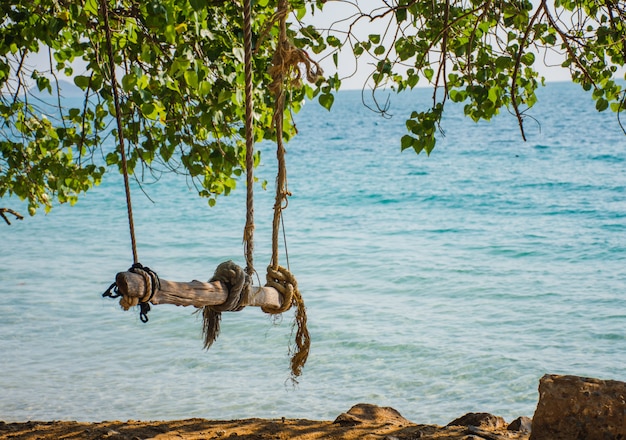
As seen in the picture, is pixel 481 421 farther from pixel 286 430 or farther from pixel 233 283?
pixel 233 283

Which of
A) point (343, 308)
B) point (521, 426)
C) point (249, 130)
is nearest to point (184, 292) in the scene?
point (249, 130)

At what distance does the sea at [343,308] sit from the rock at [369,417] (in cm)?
143

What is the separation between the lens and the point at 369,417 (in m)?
3.85

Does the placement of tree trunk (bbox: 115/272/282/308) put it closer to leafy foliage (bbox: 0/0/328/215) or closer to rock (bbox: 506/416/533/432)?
leafy foliage (bbox: 0/0/328/215)

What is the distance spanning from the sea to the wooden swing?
2.66 ft

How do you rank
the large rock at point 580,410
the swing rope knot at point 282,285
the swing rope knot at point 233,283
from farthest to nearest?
the swing rope knot at point 282,285 < the large rock at point 580,410 < the swing rope knot at point 233,283

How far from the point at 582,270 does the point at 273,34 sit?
25.2 ft

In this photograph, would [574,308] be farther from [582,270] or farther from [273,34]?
[273,34]

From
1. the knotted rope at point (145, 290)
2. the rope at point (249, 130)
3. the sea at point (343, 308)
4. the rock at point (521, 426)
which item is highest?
the rope at point (249, 130)

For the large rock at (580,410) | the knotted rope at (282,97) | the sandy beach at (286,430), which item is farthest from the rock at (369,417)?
the large rock at (580,410)

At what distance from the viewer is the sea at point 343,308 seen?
6176 mm

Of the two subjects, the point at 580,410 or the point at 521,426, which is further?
the point at 521,426

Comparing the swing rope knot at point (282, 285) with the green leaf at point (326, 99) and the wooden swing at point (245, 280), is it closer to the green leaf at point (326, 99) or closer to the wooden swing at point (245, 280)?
the wooden swing at point (245, 280)

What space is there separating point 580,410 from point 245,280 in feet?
4.15
